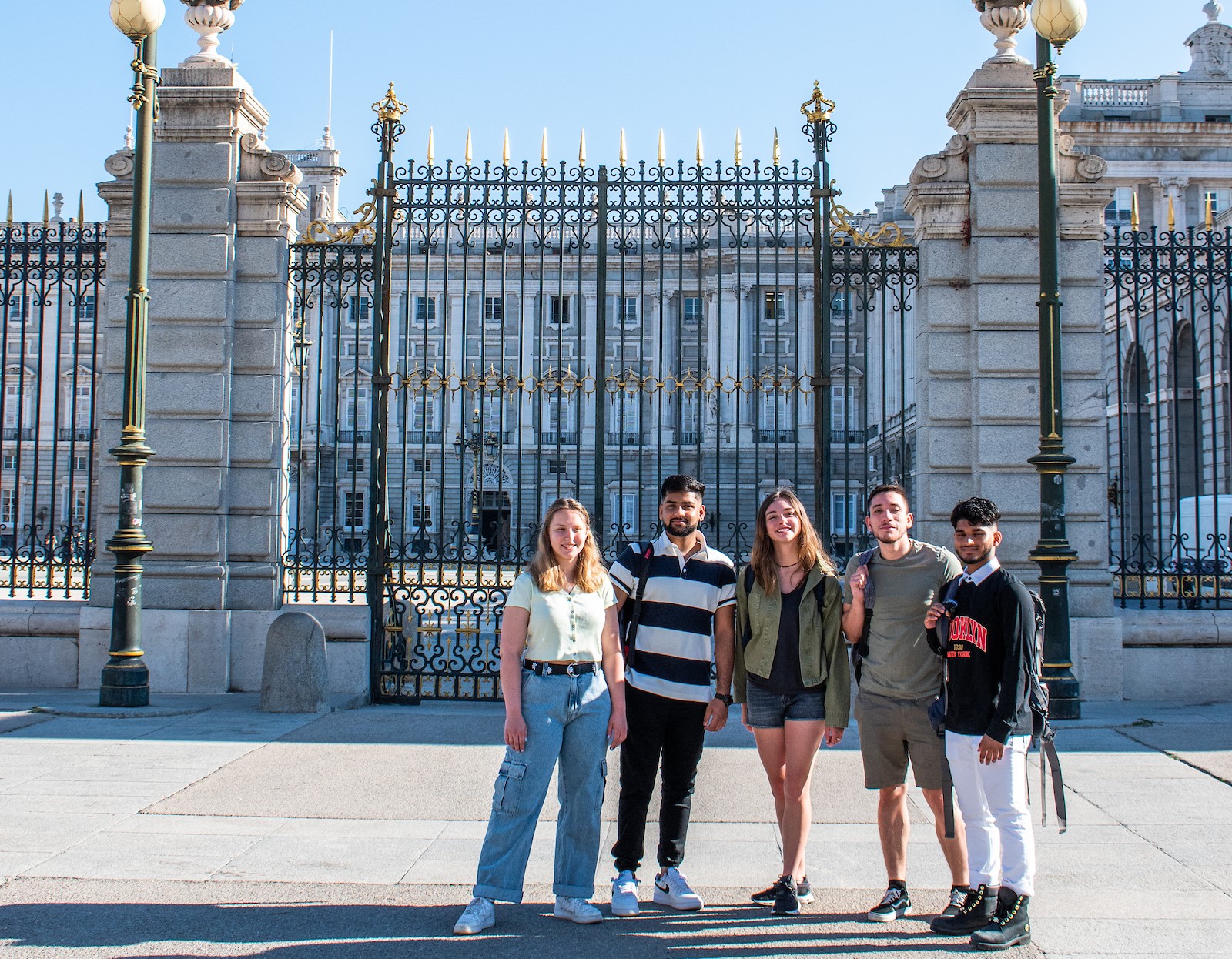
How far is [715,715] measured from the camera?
16.5ft

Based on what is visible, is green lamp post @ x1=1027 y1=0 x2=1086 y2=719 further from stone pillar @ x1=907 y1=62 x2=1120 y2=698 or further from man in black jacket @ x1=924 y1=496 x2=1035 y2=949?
man in black jacket @ x1=924 y1=496 x2=1035 y2=949

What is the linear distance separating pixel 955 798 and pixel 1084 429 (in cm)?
643

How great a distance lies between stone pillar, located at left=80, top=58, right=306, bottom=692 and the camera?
34.2 feet

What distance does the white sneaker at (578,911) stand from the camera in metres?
4.69

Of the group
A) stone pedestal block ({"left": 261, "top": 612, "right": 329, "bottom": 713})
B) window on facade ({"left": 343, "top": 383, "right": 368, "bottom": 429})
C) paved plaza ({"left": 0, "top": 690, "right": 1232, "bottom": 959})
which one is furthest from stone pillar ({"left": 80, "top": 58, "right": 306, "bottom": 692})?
window on facade ({"left": 343, "top": 383, "right": 368, "bottom": 429})

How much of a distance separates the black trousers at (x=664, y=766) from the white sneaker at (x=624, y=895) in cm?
6

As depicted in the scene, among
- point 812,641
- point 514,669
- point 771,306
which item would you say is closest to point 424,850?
point 514,669

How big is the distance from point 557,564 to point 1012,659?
6.17 ft

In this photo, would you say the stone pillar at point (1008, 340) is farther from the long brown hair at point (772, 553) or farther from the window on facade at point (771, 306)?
the window on facade at point (771, 306)

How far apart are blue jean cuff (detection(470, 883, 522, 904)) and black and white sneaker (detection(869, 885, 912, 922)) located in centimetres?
148

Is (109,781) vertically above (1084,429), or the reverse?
(1084,429)

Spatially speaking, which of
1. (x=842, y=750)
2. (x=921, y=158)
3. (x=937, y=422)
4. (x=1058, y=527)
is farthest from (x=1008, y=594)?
(x=921, y=158)

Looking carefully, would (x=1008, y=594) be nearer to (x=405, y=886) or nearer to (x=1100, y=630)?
(x=405, y=886)

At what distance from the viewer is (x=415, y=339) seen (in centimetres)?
3225
